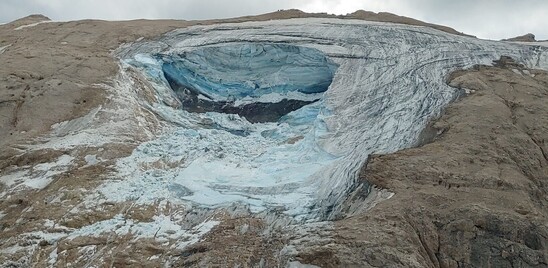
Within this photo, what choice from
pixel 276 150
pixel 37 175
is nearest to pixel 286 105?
pixel 276 150

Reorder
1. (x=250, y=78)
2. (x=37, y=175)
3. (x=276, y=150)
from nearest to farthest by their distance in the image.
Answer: (x=37, y=175)
(x=276, y=150)
(x=250, y=78)

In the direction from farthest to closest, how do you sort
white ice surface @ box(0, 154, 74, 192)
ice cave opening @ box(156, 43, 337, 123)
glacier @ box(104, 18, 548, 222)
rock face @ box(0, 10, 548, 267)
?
ice cave opening @ box(156, 43, 337, 123) < white ice surface @ box(0, 154, 74, 192) < glacier @ box(104, 18, 548, 222) < rock face @ box(0, 10, 548, 267)

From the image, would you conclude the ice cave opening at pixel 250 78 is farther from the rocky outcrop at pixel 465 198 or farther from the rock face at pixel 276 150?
the rocky outcrop at pixel 465 198

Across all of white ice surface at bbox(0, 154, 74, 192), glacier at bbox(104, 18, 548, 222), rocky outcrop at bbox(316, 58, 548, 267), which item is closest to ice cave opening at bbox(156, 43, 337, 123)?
glacier at bbox(104, 18, 548, 222)

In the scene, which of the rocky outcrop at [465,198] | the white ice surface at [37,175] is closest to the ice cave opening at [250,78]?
the white ice surface at [37,175]

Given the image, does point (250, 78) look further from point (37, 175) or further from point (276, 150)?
point (37, 175)

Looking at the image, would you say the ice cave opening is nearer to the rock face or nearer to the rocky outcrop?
the rock face
